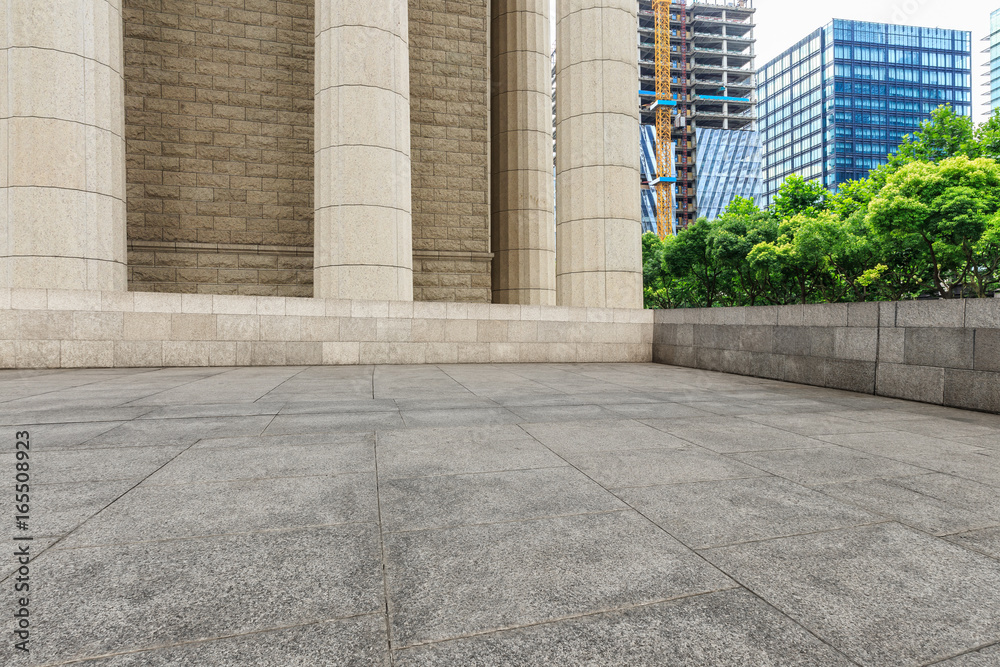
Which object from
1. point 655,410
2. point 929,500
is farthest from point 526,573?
point 655,410

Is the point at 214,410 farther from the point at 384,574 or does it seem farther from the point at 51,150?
the point at 51,150

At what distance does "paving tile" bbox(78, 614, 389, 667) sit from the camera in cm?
178

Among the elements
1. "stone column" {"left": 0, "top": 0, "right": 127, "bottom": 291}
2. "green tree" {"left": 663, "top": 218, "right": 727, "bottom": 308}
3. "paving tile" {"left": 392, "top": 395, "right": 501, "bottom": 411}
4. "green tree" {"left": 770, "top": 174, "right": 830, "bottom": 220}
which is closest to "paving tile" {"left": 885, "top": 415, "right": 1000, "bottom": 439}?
"paving tile" {"left": 392, "top": 395, "right": 501, "bottom": 411}

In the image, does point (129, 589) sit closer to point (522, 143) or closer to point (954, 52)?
point (522, 143)

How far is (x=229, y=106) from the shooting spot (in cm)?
1928

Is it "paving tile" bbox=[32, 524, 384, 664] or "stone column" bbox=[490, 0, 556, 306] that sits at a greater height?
"stone column" bbox=[490, 0, 556, 306]

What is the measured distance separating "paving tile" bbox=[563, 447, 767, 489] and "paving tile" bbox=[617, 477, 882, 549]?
0.15m

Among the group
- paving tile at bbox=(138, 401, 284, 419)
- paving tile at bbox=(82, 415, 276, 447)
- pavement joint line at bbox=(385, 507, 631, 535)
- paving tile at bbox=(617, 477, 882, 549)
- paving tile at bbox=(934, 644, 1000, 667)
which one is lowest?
paving tile at bbox=(934, 644, 1000, 667)

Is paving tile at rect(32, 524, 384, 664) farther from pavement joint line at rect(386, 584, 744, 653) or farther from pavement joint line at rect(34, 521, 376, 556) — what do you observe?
pavement joint line at rect(386, 584, 744, 653)

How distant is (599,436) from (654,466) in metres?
1.10

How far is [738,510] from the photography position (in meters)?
3.19

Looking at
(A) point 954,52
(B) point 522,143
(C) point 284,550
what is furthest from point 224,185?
(A) point 954,52

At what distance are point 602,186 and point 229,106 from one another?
44.7 ft

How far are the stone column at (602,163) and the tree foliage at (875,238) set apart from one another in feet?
58.9
